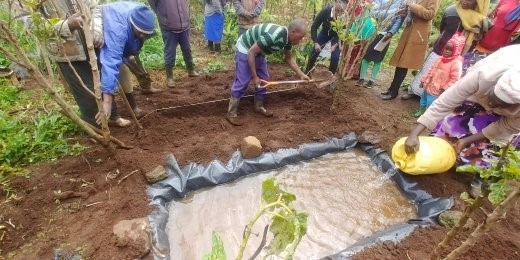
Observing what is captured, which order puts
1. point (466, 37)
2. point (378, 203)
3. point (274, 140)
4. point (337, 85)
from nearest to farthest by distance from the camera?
point (378, 203) → point (274, 140) → point (466, 37) → point (337, 85)

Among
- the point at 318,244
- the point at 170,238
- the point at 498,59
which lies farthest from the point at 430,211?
the point at 170,238

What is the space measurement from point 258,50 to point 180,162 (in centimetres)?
144

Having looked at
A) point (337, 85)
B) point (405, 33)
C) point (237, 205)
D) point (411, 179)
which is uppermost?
point (405, 33)

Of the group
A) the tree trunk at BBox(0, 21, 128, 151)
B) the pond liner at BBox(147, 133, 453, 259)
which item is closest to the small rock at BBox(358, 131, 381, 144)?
the pond liner at BBox(147, 133, 453, 259)

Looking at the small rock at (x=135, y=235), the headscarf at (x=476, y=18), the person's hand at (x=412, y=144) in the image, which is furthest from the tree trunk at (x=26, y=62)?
the headscarf at (x=476, y=18)

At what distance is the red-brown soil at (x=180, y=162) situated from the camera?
7.54ft

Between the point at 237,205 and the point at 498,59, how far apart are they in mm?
2380

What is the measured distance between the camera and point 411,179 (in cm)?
303

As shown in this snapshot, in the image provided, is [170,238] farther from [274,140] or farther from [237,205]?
[274,140]

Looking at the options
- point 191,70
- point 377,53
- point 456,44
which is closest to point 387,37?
point 377,53

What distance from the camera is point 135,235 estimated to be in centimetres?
227

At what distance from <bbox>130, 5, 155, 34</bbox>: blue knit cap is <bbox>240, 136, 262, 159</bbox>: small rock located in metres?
1.44

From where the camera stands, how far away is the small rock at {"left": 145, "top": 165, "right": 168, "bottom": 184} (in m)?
2.78

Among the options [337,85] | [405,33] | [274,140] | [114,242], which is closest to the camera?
[114,242]
